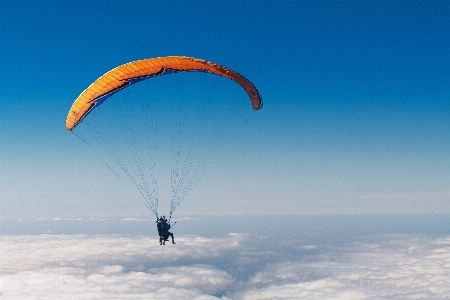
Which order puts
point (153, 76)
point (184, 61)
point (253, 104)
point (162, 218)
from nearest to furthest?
point (184, 61)
point (153, 76)
point (162, 218)
point (253, 104)

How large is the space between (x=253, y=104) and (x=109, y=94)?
338 inches

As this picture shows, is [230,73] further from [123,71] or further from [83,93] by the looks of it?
[83,93]

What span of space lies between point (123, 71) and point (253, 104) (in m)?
8.32

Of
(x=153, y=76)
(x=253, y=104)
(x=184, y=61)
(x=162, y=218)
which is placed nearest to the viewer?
(x=184, y=61)

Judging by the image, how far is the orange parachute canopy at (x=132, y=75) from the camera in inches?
714

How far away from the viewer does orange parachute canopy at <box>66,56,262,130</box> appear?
18141 millimetres

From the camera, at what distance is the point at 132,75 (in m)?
18.7

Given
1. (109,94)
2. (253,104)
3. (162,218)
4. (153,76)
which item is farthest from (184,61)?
(162,218)

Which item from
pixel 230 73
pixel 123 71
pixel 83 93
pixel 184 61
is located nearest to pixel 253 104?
pixel 230 73

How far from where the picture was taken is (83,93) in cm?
1914

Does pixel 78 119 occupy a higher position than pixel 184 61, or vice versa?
pixel 184 61

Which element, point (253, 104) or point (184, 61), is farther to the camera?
point (253, 104)

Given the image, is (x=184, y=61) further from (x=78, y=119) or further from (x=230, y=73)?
(x=78, y=119)

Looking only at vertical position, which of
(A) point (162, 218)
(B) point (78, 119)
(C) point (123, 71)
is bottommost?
(A) point (162, 218)
